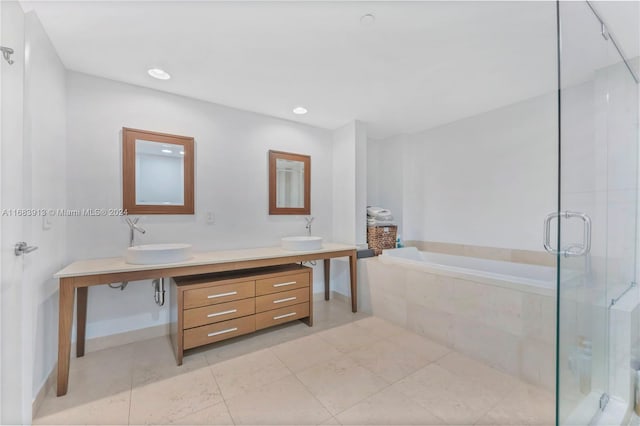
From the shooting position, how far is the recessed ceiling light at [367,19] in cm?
149

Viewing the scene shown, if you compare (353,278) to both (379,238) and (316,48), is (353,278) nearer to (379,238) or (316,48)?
(379,238)

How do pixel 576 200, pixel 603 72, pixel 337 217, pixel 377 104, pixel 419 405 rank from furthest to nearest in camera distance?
1. pixel 337 217
2. pixel 377 104
3. pixel 603 72
4. pixel 419 405
5. pixel 576 200

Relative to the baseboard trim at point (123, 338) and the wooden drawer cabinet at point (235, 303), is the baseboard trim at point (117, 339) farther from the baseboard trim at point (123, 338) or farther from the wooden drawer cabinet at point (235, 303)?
the wooden drawer cabinet at point (235, 303)

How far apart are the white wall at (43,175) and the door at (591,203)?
8.52 ft

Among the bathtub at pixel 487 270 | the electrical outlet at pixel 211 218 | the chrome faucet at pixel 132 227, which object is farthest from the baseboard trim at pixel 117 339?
the bathtub at pixel 487 270

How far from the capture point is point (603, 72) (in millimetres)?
1761

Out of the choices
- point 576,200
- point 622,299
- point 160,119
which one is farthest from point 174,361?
point 622,299

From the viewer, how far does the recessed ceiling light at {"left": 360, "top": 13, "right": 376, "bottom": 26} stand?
4.88ft

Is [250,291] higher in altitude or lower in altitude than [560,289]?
lower

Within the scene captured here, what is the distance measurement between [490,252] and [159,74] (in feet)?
11.7

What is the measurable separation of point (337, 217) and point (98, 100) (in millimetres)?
2531

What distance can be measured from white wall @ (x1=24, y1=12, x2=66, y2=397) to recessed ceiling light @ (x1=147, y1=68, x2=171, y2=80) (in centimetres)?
55

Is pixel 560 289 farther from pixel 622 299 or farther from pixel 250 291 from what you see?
pixel 250 291

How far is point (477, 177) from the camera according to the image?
10.0ft
